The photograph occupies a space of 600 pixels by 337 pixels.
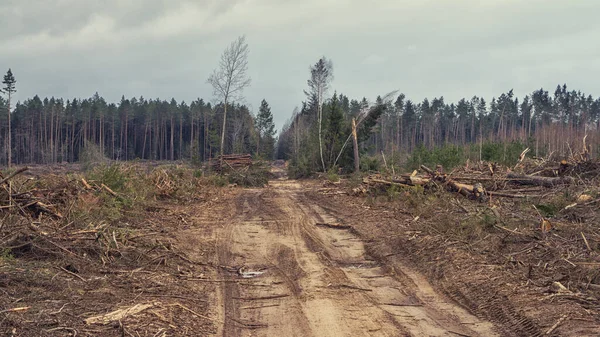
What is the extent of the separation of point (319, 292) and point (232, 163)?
2267 centimetres

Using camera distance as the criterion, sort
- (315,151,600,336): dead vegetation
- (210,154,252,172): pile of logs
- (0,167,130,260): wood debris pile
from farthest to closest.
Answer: (210,154,252,172): pile of logs
(0,167,130,260): wood debris pile
(315,151,600,336): dead vegetation

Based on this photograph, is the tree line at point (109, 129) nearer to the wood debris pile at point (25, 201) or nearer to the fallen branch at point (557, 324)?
the wood debris pile at point (25, 201)

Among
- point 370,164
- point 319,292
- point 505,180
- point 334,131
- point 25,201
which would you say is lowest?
point 319,292

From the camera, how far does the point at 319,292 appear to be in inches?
280

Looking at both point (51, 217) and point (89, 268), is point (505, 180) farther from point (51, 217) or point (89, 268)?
point (51, 217)

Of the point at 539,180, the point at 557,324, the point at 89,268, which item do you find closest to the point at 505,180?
the point at 539,180

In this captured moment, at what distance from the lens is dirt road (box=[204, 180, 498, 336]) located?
18.5 ft

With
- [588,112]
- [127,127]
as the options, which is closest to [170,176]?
[127,127]

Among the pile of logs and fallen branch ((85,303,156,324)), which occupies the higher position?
the pile of logs

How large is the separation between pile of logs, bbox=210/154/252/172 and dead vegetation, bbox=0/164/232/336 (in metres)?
16.0

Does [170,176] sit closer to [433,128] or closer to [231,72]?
[231,72]

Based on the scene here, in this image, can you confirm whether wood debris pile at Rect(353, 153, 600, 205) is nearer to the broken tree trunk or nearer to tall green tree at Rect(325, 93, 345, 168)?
the broken tree trunk

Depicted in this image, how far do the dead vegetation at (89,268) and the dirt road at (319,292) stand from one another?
0.63 meters

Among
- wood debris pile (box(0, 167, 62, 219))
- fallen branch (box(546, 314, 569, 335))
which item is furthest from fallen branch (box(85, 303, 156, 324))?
wood debris pile (box(0, 167, 62, 219))
